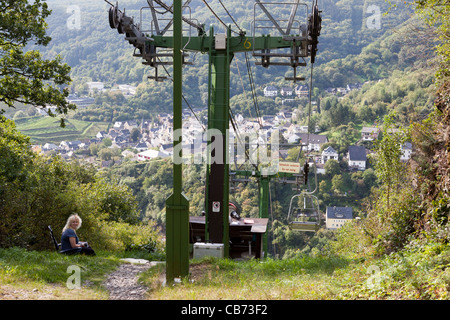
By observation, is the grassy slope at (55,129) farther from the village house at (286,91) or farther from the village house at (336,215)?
the village house at (336,215)

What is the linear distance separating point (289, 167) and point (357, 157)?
1766 inches

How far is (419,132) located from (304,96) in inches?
3506

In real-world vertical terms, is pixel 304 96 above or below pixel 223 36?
above

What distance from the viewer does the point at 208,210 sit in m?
11.8

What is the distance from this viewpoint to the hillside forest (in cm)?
883

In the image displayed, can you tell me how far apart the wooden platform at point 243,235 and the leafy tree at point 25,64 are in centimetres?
469

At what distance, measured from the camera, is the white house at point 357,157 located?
5797 cm

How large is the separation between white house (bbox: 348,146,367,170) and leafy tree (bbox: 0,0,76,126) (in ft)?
164

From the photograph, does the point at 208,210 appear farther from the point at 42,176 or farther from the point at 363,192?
the point at 363,192

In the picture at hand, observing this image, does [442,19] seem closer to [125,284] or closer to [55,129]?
[125,284]

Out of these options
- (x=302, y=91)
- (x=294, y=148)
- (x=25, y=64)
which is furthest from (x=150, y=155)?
(x=25, y=64)

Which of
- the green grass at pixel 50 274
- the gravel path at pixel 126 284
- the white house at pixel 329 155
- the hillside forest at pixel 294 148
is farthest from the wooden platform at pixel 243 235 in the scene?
the white house at pixel 329 155

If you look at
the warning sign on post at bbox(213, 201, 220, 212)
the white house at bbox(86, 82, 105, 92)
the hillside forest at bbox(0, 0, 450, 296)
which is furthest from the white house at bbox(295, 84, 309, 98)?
the warning sign on post at bbox(213, 201, 220, 212)
